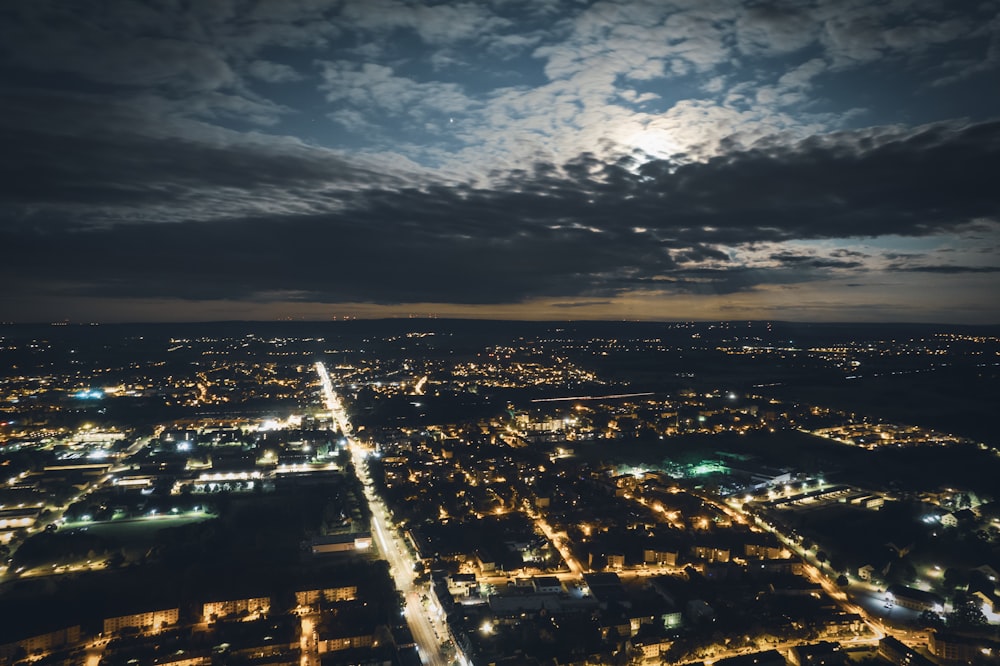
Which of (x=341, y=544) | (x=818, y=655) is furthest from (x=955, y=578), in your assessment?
(x=341, y=544)

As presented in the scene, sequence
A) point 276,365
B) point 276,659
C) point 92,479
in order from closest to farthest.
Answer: point 276,659, point 92,479, point 276,365

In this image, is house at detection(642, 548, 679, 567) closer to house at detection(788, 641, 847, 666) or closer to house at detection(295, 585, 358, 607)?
house at detection(788, 641, 847, 666)

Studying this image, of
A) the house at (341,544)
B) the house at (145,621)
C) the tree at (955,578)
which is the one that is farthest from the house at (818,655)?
the house at (145,621)

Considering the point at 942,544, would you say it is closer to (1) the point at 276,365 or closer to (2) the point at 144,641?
(2) the point at 144,641

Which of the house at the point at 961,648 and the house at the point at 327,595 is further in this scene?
the house at the point at 327,595

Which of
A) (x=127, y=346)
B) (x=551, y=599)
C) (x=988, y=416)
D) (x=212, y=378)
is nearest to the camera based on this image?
(x=551, y=599)

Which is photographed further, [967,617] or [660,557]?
[660,557]

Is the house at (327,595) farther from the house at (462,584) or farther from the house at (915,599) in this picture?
the house at (915,599)

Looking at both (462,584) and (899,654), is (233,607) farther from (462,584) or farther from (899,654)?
(899,654)

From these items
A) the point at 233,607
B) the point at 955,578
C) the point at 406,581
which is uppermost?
the point at 233,607

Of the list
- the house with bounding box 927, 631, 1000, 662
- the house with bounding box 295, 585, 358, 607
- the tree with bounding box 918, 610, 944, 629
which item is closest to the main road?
the house with bounding box 295, 585, 358, 607

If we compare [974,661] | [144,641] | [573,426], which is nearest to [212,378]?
[573,426]
